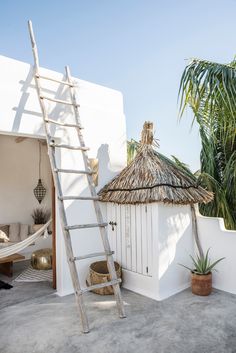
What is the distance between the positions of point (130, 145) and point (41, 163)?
213 cm

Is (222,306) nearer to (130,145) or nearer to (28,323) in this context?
(28,323)

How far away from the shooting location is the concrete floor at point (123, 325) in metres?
2.30

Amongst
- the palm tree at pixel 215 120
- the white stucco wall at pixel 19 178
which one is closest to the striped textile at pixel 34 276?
the white stucco wall at pixel 19 178

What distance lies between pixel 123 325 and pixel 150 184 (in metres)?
1.66

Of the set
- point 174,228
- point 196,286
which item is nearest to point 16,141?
point 174,228

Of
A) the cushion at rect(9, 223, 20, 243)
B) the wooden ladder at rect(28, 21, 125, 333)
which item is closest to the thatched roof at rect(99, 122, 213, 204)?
the wooden ladder at rect(28, 21, 125, 333)

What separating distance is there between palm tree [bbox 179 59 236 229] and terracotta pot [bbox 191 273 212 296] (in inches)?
45.1

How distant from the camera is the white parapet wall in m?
3.56

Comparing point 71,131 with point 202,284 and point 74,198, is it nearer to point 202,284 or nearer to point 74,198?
point 74,198

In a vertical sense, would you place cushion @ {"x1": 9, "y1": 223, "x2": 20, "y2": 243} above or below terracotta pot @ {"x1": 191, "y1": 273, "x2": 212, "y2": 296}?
above

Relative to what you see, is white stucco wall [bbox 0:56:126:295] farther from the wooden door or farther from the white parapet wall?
the white parapet wall

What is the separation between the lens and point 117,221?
157 inches

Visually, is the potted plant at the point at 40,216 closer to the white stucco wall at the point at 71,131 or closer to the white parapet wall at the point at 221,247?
the white stucco wall at the point at 71,131

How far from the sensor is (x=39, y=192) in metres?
6.08
